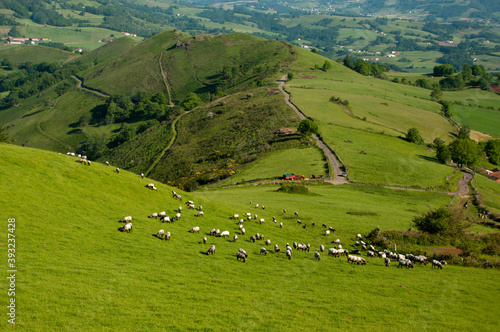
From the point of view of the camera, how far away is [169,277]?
2583 centimetres

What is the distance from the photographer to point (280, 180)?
3305 inches

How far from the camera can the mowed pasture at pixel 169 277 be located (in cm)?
2084

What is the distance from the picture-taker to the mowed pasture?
2084cm

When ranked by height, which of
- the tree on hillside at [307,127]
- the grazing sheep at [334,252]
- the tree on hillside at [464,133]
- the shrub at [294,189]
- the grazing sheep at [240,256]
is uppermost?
the grazing sheep at [240,256]

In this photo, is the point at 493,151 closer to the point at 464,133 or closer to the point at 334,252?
the point at 464,133

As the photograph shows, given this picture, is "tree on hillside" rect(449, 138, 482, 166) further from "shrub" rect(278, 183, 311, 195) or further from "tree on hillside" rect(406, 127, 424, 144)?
"shrub" rect(278, 183, 311, 195)

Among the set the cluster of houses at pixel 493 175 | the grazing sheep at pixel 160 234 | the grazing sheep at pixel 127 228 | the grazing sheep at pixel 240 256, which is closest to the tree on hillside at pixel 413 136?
the cluster of houses at pixel 493 175

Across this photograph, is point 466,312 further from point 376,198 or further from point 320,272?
point 376,198

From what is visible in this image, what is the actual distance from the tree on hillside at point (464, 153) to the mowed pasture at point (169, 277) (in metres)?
78.2

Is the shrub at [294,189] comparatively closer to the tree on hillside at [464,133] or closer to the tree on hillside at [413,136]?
the tree on hillside at [413,136]

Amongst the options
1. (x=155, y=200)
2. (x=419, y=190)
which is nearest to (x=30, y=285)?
(x=155, y=200)

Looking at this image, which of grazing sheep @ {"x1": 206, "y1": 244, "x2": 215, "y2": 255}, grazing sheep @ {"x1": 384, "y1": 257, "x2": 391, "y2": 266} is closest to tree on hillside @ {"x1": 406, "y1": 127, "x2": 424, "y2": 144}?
grazing sheep @ {"x1": 384, "y1": 257, "x2": 391, "y2": 266}

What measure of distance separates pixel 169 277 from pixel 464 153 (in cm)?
10495

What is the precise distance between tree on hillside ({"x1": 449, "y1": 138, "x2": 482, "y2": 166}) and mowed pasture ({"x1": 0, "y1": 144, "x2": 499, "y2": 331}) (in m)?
78.2
